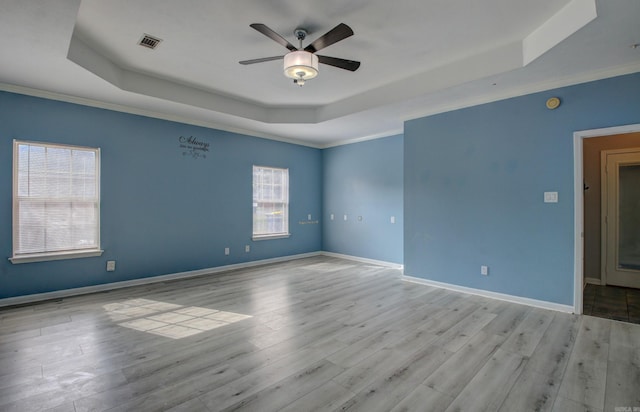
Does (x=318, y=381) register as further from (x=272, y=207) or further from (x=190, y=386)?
(x=272, y=207)

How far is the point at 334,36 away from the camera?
8.50 feet

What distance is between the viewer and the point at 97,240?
453 cm

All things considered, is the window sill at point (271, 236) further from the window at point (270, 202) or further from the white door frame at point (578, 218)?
the white door frame at point (578, 218)

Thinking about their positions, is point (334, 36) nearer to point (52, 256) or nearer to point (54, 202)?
point (54, 202)

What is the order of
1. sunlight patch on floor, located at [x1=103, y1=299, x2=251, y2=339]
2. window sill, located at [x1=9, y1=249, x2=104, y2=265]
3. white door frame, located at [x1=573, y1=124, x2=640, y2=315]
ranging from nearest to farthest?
sunlight patch on floor, located at [x1=103, y1=299, x2=251, y2=339], white door frame, located at [x1=573, y1=124, x2=640, y2=315], window sill, located at [x1=9, y1=249, x2=104, y2=265]

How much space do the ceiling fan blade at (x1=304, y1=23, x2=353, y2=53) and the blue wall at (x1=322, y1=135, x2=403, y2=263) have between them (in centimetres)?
384

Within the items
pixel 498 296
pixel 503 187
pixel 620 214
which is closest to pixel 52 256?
pixel 498 296

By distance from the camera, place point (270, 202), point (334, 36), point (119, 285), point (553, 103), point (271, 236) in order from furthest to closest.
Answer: point (270, 202)
point (271, 236)
point (119, 285)
point (553, 103)
point (334, 36)

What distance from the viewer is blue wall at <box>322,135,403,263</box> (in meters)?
Answer: 6.31

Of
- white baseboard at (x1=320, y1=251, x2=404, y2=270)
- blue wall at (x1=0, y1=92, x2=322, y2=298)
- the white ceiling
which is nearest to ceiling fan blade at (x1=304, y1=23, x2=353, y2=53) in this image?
the white ceiling

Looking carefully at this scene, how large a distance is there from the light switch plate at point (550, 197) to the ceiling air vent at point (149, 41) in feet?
16.4

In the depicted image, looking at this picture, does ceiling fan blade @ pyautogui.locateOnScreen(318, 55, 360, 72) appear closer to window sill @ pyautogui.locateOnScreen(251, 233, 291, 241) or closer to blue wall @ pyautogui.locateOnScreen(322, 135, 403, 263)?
blue wall @ pyautogui.locateOnScreen(322, 135, 403, 263)

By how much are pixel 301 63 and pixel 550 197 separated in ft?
11.4

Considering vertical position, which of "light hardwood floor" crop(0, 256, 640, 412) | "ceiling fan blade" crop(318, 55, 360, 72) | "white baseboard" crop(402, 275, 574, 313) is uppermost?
"ceiling fan blade" crop(318, 55, 360, 72)
